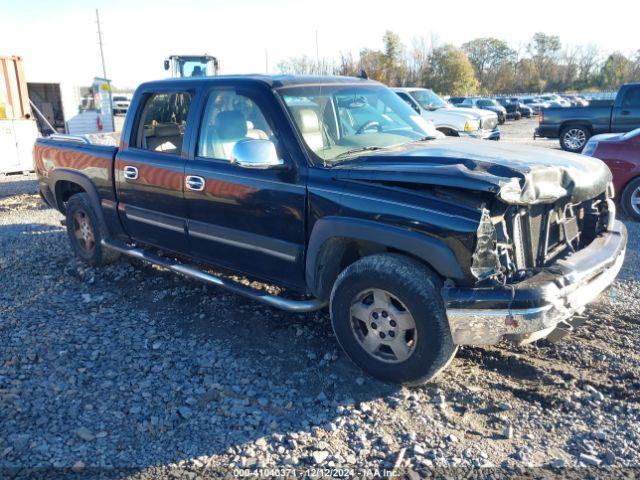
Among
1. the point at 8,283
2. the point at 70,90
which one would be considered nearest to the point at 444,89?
the point at 70,90

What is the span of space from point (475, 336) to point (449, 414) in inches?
21.2

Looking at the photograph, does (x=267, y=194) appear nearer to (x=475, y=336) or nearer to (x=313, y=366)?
(x=313, y=366)

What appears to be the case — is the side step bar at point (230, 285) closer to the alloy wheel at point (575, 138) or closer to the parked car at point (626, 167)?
the parked car at point (626, 167)

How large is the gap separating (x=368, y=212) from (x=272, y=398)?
4.33 feet

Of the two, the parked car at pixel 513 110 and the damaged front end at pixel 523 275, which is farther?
the parked car at pixel 513 110

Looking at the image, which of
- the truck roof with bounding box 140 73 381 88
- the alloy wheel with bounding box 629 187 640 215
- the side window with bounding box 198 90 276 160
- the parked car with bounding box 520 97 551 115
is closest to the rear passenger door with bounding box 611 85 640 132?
the alloy wheel with bounding box 629 187 640 215

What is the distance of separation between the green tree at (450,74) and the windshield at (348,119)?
51748mm

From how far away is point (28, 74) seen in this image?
1703cm

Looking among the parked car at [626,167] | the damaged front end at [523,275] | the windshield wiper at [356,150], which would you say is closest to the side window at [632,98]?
the parked car at [626,167]

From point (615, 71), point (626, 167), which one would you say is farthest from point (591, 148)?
point (615, 71)

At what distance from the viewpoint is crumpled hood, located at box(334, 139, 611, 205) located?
120 inches

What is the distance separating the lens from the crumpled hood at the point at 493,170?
10.0 feet

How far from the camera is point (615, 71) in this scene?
6269 cm

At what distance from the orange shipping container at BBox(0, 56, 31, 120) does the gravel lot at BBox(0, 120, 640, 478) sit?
37.4 feet
